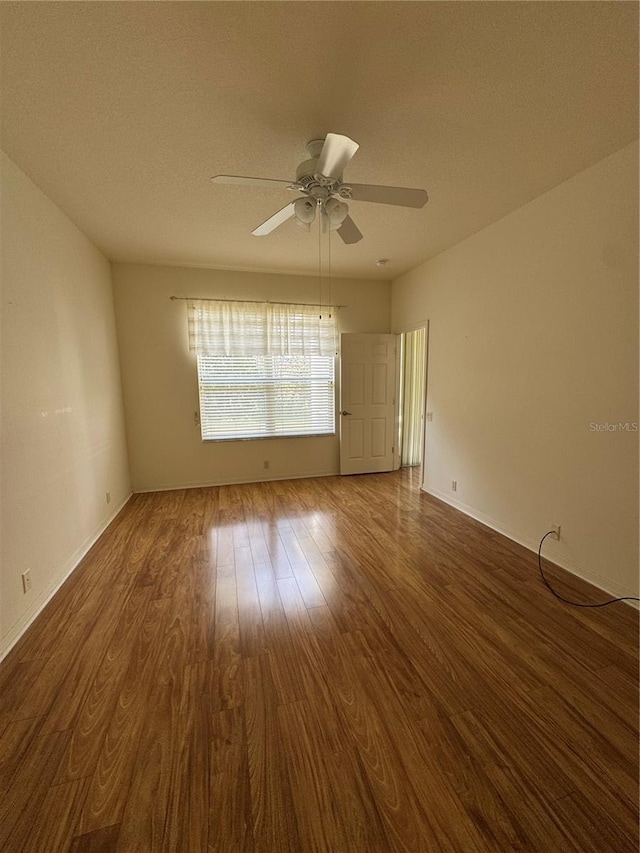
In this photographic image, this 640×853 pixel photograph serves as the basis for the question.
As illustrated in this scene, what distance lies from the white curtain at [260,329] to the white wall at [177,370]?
0.43 feet

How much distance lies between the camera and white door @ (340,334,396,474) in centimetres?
470

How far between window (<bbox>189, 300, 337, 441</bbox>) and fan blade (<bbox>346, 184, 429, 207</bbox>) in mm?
2718

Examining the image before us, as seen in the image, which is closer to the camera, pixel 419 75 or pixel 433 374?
pixel 419 75

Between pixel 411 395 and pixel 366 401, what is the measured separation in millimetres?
1004

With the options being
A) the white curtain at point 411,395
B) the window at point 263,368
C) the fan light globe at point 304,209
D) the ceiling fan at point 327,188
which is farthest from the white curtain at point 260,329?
the fan light globe at point 304,209

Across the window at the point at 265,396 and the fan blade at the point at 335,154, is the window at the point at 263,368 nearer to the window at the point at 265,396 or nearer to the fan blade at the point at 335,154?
the window at the point at 265,396

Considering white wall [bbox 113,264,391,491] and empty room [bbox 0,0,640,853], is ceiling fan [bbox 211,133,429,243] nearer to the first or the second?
empty room [bbox 0,0,640,853]

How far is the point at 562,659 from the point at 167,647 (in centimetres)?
202

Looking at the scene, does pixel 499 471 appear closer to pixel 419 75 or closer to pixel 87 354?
pixel 419 75

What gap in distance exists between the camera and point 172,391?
4.27m

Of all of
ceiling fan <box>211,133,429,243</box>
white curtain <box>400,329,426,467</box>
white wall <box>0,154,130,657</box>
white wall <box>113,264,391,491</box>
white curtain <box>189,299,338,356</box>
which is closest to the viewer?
ceiling fan <box>211,133,429,243</box>

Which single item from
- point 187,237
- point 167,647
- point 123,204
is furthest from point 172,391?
point 167,647

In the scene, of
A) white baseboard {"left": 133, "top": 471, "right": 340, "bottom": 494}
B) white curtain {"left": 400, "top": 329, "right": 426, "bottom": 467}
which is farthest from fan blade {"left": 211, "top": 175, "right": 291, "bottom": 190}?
white curtain {"left": 400, "top": 329, "right": 426, "bottom": 467}

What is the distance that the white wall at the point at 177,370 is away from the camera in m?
4.05
